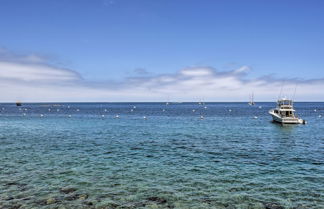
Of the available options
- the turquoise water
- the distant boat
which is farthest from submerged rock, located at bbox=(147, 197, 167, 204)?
the distant boat

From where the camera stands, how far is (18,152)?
98.6 ft

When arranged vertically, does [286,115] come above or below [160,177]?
above

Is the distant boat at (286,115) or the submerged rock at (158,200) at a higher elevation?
the distant boat at (286,115)

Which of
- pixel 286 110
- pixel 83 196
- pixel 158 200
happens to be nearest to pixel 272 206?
pixel 158 200

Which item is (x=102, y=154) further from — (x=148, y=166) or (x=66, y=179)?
(x=66, y=179)

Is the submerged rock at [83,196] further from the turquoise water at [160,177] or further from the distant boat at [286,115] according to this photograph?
the distant boat at [286,115]

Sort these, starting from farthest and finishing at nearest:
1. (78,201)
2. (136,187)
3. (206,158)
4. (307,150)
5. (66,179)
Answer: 1. (307,150)
2. (206,158)
3. (66,179)
4. (136,187)
5. (78,201)

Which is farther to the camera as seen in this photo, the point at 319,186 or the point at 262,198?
the point at 319,186

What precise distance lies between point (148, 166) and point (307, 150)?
21210 millimetres

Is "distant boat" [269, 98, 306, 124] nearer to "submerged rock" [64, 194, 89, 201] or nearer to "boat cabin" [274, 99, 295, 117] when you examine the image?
"boat cabin" [274, 99, 295, 117]

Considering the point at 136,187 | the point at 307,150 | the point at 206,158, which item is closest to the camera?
the point at 136,187

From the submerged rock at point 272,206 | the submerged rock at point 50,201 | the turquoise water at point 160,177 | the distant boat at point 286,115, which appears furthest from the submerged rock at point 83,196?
the distant boat at point 286,115

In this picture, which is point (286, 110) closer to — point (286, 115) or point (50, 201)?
point (286, 115)

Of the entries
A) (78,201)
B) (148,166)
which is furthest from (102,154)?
(78,201)
